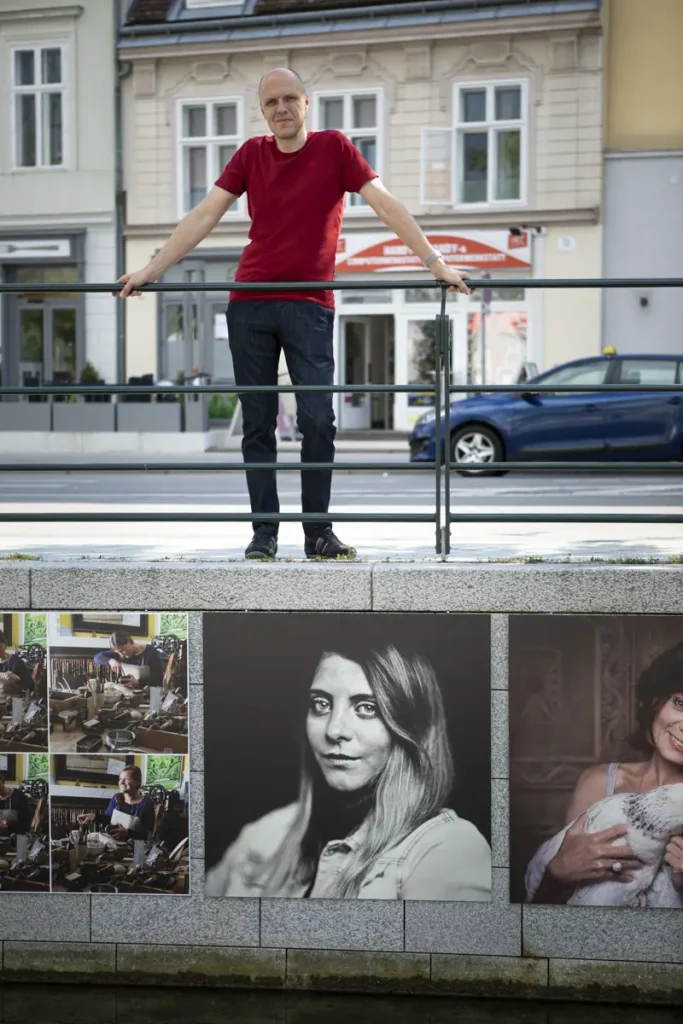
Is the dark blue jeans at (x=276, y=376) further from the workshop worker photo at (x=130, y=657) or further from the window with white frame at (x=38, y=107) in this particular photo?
the window with white frame at (x=38, y=107)

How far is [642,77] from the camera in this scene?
2709cm

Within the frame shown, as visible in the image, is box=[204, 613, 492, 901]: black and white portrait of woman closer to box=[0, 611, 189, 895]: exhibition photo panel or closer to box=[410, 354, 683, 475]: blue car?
box=[0, 611, 189, 895]: exhibition photo panel

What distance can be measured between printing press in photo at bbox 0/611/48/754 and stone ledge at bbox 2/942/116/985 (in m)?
0.72

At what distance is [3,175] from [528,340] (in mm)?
11551

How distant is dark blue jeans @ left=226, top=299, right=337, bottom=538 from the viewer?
5.27 metres

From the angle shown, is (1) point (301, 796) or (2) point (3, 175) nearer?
(1) point (301, 796)

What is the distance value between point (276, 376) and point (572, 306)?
72.3 ft

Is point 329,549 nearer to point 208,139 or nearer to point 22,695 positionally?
point 22,695

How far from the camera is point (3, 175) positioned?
29.9 metres

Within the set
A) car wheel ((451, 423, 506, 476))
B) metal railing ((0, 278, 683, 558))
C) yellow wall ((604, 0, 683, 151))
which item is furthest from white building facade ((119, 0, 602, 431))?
metal railing ((0, 278, 683, 558))

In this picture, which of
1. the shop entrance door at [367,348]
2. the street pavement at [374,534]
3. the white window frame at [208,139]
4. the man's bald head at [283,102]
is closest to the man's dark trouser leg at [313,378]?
the street pavement at [374,534]

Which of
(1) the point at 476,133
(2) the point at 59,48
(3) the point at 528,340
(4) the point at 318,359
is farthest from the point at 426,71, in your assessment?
(4) the point at 318,359

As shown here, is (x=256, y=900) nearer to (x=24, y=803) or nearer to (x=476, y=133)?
(x=24, y=803)

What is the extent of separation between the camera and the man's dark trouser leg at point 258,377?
532 centimetres
